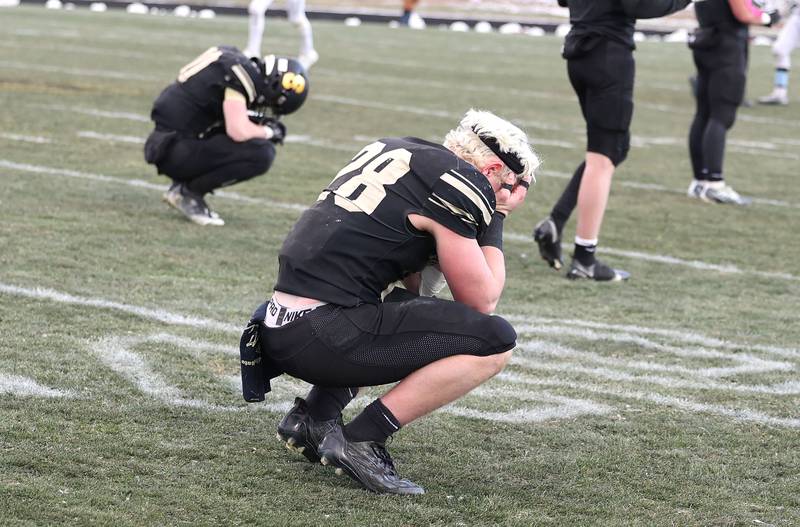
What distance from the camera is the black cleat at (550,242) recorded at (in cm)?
677

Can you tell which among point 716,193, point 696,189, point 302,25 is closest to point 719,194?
point 716,193

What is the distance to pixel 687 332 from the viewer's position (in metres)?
5.70

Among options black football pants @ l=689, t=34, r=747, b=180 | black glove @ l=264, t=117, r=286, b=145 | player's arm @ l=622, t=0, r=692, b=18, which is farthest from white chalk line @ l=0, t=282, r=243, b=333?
black football pants @ l=689, t=34, r=747, b=180

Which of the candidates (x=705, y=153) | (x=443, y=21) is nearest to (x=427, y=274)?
(x=705, y=153)

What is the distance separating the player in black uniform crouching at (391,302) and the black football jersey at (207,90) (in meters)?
3.41

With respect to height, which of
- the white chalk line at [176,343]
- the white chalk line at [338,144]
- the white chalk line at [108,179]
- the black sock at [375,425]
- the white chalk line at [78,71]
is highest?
the black sock at [375,425]

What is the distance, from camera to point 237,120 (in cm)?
715

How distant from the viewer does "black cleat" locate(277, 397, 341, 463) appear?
386 centimetres

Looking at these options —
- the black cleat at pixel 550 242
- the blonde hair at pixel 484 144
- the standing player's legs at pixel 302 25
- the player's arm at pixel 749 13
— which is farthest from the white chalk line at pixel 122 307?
Result: the standing player's legs at pixel 302 25

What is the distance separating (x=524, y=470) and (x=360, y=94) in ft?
33.8

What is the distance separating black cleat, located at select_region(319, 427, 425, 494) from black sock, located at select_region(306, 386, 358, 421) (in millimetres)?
129

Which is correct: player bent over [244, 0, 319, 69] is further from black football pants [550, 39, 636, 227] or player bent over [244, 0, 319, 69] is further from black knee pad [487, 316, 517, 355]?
black knee pad [487, 316, 517, 355]

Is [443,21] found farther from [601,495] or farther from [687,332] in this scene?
Answer: [601,495]

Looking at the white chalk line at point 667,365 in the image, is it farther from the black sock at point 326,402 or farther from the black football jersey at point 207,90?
the black football jersey at point 207,90
